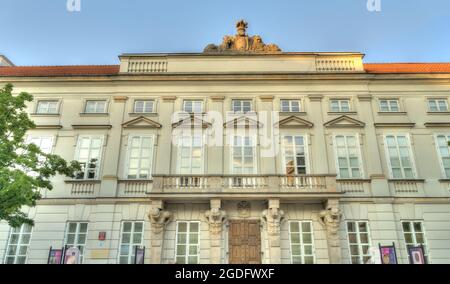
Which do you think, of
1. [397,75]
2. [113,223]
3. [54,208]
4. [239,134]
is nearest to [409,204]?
[397,75]

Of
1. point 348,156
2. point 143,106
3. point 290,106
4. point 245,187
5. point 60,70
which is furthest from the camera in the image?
point 60,70

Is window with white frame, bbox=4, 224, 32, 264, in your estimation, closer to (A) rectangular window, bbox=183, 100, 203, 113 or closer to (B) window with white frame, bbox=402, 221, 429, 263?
(A) rectangular window, bbox=183, 100, 203, 113

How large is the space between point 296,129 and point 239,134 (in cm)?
328

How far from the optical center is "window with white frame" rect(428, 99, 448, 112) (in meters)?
19.5

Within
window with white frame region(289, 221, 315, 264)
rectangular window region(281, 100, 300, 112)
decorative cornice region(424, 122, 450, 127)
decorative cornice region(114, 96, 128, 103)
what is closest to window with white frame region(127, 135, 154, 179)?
decorative cornice region(114, 96, 128, 103)

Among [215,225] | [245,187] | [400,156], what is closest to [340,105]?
[400,156]

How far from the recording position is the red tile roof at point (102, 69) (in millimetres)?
21125

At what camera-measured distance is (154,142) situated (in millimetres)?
18641

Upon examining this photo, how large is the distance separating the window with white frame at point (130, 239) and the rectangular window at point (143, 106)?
6.62 metres

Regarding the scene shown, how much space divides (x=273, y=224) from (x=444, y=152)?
1066 centimetres

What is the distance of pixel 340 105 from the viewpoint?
776 inches

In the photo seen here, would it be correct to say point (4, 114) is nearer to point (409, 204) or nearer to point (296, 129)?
point (296, 129)

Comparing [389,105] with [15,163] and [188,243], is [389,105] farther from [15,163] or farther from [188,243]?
[15,163]

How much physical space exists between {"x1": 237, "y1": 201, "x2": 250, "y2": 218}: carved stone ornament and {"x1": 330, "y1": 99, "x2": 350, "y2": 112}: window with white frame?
25.6 feet
